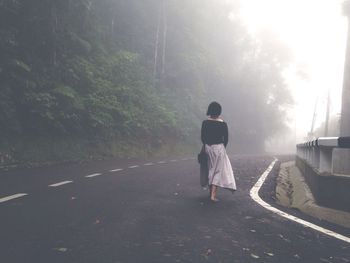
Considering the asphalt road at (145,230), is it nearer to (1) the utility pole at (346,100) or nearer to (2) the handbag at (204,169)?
(2) the handbag at (204,169)

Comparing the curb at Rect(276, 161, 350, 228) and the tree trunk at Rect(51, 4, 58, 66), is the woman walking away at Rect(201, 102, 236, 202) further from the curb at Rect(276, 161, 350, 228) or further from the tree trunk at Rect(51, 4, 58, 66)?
the tree trunk at Rect(51, 4, 58, 66)

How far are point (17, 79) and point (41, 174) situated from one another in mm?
6042

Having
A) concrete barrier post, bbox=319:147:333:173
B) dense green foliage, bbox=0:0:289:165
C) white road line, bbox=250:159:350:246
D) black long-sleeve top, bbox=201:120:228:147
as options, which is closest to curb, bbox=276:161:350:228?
white road line, bbox=250:159:350:246

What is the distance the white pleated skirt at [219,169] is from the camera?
8227 mm

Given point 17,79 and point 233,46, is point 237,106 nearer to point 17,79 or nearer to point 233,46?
point 233,46

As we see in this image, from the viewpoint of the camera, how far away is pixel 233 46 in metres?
54.4

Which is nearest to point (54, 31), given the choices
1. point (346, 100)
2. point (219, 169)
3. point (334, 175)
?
point (346, 100)

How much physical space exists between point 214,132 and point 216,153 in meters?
0.43

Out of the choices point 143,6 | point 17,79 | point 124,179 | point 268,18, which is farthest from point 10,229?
point 268,18

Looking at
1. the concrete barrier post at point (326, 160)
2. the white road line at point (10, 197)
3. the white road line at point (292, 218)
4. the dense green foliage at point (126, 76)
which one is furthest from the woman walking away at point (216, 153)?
the dense green foliage at point (126, 76)

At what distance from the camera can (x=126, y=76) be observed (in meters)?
28.7

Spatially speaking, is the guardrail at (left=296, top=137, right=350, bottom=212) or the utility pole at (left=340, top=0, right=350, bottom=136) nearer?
the guardrail at (left=296, top=137, right=350, bottom=212)

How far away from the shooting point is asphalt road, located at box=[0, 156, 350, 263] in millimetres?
4398

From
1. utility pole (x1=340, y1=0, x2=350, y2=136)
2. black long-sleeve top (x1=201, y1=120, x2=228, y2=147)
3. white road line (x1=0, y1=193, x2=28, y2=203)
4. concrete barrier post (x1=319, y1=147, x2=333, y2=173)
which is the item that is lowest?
white road line (x1=0, y1=193, x2=28, y2=203)
